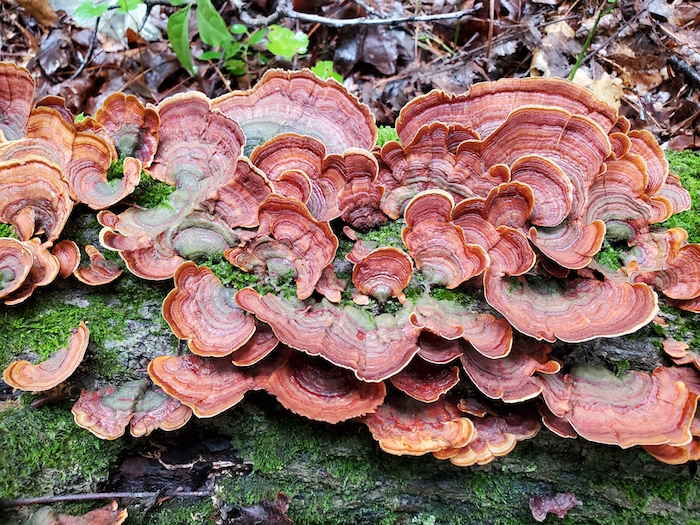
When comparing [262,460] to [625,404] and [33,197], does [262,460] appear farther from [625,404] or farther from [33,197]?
[625,404]

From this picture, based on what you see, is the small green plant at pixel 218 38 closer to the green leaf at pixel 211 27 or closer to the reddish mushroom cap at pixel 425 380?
the green leaf at pixel 211 27

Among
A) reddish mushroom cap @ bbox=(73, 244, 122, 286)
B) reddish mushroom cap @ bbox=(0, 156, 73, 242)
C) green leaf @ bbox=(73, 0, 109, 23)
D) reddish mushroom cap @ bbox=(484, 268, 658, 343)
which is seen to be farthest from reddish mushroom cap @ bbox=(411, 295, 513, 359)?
green leaf @ bbox=(73, 0, 109, 23)

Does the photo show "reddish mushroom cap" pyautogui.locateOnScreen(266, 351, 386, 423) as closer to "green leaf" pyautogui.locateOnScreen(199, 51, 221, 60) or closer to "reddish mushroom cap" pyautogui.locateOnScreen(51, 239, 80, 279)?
"reddish mushroom cap" pyautogui.locateOnScreen(51, 239, 80, 279)

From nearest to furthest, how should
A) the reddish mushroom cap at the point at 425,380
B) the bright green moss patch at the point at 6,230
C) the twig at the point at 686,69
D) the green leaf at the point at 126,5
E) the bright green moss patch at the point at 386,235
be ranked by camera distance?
the reddish mushroom cap at the point at 425,380, the bright green moss patch at the point at 6,230, the bright green moss patch at the point at 386,235, the green leaf at the point at 126,5, the twig at the point at 686,69

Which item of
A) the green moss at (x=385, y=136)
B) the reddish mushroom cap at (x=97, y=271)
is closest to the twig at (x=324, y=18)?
the green moss at (x=385, y=136)

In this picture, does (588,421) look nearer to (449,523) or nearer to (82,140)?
(449,523)
